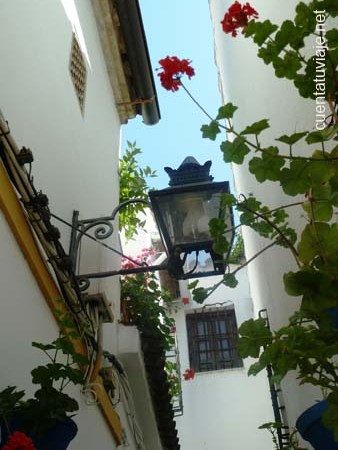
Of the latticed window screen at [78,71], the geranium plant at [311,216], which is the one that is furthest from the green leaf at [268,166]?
the latticed window screen at [78,71]

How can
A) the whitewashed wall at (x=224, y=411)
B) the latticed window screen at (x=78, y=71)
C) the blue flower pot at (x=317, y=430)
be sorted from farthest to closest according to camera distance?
the whitewashed wall at (x=224, y=411), the latticed window screen at (x=78, y=71), the blue flower pot at (x=317, y=430)

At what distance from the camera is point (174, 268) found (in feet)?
10.4

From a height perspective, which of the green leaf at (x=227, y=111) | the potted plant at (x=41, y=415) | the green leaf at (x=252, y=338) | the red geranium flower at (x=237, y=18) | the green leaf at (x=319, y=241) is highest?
the red geranium flower at (x=237, y=18)

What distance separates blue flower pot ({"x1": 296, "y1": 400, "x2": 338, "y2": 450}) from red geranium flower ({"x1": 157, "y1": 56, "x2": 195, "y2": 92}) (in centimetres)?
136

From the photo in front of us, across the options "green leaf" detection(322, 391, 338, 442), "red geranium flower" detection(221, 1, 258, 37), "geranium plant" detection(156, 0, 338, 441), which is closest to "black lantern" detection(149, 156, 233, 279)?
"red geranium flower" detection(221, 1, 258, 37)

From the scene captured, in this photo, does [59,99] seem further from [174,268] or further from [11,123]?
[174,268]

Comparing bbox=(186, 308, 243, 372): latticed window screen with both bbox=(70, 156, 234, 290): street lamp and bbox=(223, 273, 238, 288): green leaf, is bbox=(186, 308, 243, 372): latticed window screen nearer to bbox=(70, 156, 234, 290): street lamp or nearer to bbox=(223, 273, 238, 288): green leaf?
bbox=(70, 156, 234, 290): street lamp

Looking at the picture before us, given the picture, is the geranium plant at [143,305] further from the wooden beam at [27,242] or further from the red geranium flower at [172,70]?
the red geranium flower at [172,70]

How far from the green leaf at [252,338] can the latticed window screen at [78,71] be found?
357 centimetres

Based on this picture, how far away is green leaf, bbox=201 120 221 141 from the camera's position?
5.91ft

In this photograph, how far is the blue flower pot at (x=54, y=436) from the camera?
161 centimetres

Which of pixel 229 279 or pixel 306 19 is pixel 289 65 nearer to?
pixel 306 19

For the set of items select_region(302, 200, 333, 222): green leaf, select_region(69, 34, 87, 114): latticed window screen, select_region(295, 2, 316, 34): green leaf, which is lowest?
select_region(302, 200, 333, 222): green leaf

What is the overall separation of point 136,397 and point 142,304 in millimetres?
1008
